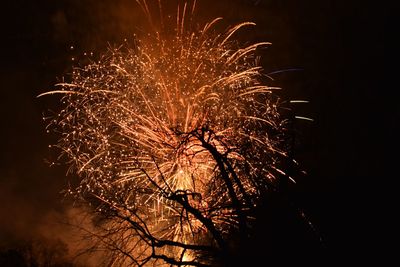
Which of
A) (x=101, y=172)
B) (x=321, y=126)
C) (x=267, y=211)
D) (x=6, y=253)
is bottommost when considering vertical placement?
(x=267, y=211)

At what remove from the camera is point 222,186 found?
9.66 m

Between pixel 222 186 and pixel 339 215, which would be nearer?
pixel 222 186

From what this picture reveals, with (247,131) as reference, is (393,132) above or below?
above

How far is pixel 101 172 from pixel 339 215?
22.7 ft

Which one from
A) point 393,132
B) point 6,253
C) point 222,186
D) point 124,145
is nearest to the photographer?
point 222,186

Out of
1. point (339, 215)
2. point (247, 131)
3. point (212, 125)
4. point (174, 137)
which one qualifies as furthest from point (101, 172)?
point (339, 215)

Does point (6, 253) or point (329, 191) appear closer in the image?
point (329, 191)

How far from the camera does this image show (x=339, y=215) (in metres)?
12.4

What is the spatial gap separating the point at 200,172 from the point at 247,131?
1.55 metres

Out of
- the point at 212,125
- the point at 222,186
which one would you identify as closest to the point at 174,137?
the point at 212,125

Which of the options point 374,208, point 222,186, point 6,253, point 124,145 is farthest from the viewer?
point 6,253

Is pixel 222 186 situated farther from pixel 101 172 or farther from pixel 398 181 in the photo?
pixel 398 181

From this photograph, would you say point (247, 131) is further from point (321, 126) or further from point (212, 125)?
point (321, 126)

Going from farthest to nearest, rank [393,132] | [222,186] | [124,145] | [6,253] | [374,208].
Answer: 1. [6,253]
2. [393,132]
3. [374,208]
4. [124,145]
5. [222,186]
